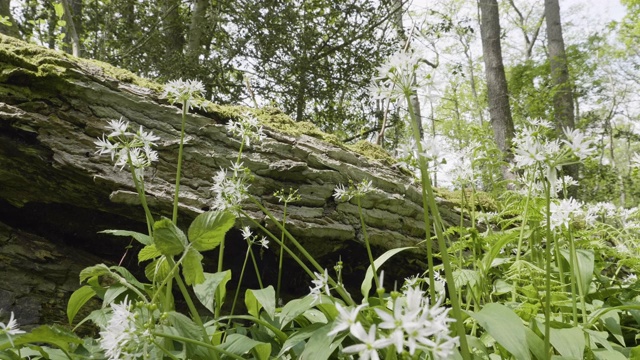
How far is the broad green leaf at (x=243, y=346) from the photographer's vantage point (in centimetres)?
113

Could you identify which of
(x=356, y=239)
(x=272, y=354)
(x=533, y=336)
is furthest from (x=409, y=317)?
(x=356, y=239)

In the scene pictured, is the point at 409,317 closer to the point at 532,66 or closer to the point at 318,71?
the point at 318,71

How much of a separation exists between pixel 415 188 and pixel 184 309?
73.3 inches

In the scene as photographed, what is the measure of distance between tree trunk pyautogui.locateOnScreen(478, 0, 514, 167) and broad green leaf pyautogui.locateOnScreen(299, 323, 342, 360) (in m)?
5.77

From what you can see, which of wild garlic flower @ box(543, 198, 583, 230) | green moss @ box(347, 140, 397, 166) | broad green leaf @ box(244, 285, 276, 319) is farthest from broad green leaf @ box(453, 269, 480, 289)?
green moss @ box(347, 140, 397, 166)

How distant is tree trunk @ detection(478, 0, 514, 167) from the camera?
A: 252 inches

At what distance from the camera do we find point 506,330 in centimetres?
89

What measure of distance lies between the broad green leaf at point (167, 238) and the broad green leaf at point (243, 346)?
14.9 inches

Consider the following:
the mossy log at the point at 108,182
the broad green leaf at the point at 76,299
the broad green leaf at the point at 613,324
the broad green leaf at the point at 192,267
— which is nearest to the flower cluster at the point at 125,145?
the broad green leaf at the point at 192,267

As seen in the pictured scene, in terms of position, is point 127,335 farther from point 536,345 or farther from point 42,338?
point 536,345

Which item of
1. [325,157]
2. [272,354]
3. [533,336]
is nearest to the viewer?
[533,336]

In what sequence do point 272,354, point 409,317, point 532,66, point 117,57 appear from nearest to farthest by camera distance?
point 409,317, point 272,354, point 117,57, point 532,66

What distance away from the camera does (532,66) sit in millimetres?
10797

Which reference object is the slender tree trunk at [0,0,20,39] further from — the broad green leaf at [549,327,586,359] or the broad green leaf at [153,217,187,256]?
the broad green leaf at [549,327,586,359]
